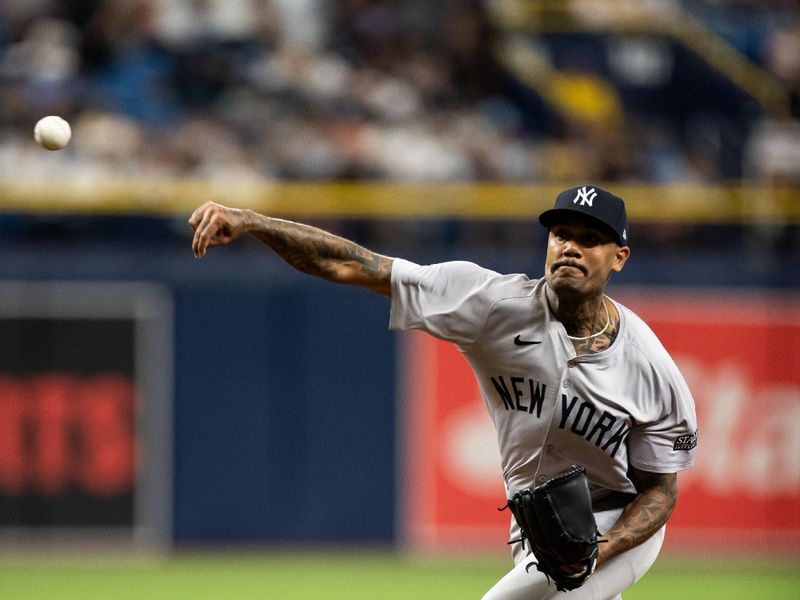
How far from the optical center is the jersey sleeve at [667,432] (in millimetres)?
5277

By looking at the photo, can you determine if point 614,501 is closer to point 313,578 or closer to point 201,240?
point 201,240

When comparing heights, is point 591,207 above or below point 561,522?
above

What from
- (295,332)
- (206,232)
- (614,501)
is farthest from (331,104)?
(206,232)

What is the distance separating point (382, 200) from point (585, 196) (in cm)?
604

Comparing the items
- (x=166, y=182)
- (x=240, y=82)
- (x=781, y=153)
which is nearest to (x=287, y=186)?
(x=166, y=182)

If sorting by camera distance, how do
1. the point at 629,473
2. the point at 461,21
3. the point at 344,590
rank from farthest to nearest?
the point at 461,21
the point at 344,590
the point at 629,473

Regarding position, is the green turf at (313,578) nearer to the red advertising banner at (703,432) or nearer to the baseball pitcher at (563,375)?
the red advertising banner at (703,432)

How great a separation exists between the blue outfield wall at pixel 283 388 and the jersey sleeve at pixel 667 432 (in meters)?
5.62

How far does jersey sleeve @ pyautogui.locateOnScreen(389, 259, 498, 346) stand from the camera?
517 cm

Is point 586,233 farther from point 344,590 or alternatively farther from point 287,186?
point 287,186

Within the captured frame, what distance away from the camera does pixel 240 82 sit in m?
12.3

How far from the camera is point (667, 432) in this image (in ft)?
17.5

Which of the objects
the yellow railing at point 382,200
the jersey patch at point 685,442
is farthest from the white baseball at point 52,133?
the yellow railing at point 382,200

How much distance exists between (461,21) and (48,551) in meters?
6.32
